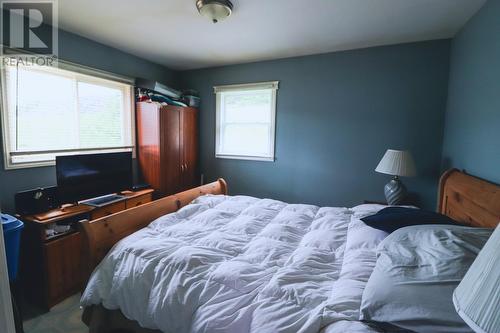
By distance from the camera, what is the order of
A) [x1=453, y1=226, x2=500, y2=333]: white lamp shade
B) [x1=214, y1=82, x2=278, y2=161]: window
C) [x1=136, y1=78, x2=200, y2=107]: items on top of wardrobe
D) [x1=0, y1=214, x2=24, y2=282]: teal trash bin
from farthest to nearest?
1. [x1=214, y1=82, x2=278, y2=161]: window
2. [x1=136, y1=78, x2=200, y2=107]: items on top of wardrobe
3. [x1=0, y1=214, x2=24, y2=282]: teal trash bin
4. [x1=453, y1=226, x2=500, y2=333]: white lamp shade

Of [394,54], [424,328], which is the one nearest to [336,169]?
[394,54]

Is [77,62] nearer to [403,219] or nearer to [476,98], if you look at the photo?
[403,219]

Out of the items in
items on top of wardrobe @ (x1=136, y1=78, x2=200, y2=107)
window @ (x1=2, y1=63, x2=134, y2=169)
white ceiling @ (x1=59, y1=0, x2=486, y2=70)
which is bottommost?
window @ (x1=2, y1=63, x2=134, y2=169)

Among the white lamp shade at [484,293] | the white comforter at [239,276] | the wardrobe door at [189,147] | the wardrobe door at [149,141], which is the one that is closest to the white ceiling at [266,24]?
the wardrobe door at [149,141]

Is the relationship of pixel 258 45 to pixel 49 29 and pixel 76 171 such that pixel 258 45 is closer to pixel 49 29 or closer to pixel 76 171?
pixel 49 29

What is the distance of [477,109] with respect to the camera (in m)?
1.94

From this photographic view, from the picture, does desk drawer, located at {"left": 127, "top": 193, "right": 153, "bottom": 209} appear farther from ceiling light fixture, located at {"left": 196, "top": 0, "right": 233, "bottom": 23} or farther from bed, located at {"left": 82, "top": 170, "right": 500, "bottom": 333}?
ceiling light fixture, located at {"left": 196, "top": 0, "right": 233, "bottom": 23}

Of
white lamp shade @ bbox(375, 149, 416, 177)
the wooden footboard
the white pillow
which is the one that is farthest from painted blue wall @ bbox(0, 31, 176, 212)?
white lamp shade @ bbox(375, 149, 416, 177)

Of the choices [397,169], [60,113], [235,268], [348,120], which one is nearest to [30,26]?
[60,113]

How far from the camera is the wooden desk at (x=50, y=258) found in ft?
6.58

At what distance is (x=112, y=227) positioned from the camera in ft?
5.09

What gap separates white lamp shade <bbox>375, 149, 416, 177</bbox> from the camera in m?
2.51

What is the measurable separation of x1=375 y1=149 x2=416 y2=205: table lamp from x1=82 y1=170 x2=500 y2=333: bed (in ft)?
1.70

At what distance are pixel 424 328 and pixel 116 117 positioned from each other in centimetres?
347
